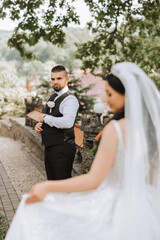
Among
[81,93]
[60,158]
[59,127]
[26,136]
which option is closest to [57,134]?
[59,127]

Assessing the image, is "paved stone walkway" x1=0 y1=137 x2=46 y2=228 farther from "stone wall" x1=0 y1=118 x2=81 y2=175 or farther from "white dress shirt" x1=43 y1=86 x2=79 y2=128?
"white dress shirt" x1=43 y1=86 x2=79 y2=128

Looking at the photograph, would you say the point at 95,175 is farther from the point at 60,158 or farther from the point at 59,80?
the point at 59,80

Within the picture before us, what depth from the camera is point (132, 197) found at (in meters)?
1.98

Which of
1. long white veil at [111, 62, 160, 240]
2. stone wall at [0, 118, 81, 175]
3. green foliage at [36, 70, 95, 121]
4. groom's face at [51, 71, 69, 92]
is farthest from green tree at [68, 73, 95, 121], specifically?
long white veil at [111, 62, 160, 240]

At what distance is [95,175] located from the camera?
1.88 metres

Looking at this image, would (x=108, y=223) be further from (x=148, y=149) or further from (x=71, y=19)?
(x=71, y=19)

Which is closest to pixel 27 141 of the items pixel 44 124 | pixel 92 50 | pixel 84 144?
pixel 92 50

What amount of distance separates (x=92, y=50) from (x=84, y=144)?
18.5ft

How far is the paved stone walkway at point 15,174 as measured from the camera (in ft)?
16.6

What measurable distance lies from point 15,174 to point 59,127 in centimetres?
364

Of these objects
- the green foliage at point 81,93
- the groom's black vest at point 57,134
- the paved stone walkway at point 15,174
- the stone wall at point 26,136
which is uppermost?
the green foliage at point 81,93

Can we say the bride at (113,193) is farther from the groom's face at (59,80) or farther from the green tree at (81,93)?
the green tree at (81,93)

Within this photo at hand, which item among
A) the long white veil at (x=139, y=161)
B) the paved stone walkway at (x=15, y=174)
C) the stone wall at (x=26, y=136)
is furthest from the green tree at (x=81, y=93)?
the long white veil at (x=139, y=161)

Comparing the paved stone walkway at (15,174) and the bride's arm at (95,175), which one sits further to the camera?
the paved stone walkway at (15,174)
